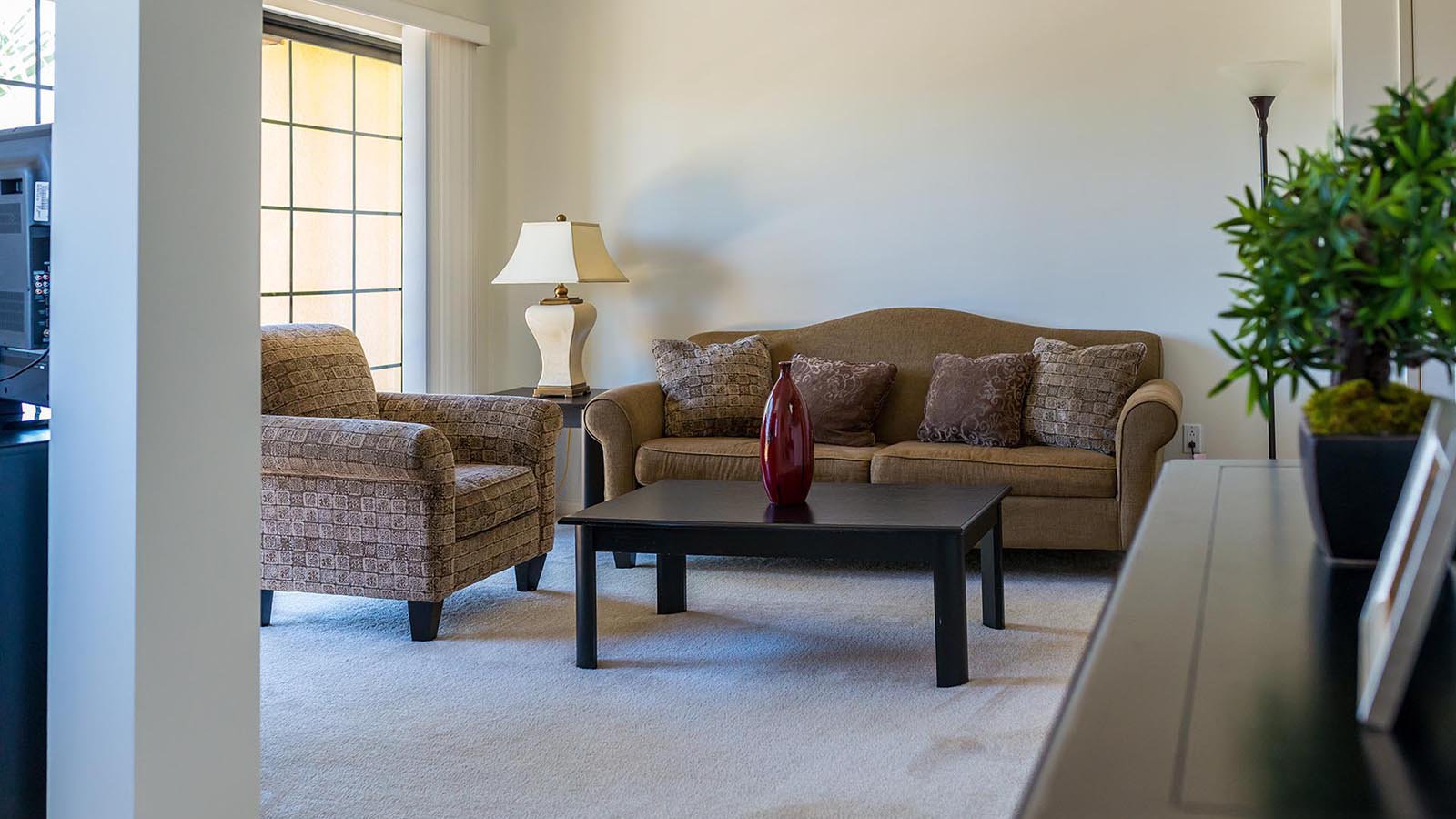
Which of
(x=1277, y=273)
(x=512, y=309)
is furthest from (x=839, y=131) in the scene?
(x=1277, y=273)

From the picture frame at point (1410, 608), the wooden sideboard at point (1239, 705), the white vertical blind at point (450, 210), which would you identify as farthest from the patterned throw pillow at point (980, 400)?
the picture frame at point (1410, 608)

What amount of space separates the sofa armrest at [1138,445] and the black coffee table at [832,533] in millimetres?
687

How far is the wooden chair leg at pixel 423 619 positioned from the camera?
3.90 metres

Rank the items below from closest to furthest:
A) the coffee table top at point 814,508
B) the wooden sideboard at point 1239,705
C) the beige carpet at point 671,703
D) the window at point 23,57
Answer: the wooden sideboard at point 1239,705
the beige carpet at point 671,703
the coffee table top at point 814,508
the window at point 23,57

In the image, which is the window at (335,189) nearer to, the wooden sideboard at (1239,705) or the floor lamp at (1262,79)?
the floor lamp at (1262,79)

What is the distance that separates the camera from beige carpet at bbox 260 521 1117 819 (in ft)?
8.82

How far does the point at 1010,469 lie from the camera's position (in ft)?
15.0

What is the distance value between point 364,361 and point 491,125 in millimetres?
1832

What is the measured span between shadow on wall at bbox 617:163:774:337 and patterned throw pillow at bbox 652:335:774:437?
2.04ft

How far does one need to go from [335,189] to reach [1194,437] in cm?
358

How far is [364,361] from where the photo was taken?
184 inches

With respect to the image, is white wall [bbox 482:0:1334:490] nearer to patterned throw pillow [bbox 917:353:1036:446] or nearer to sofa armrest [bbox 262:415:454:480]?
patterned throw pillow [bbox 917:353:1036:446]

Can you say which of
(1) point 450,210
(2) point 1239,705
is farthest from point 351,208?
(2) point 1239,705

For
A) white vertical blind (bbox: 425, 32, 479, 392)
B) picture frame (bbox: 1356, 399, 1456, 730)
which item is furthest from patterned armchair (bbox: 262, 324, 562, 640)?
picture frame (bbox: 1356, 399, 1456, 730)
